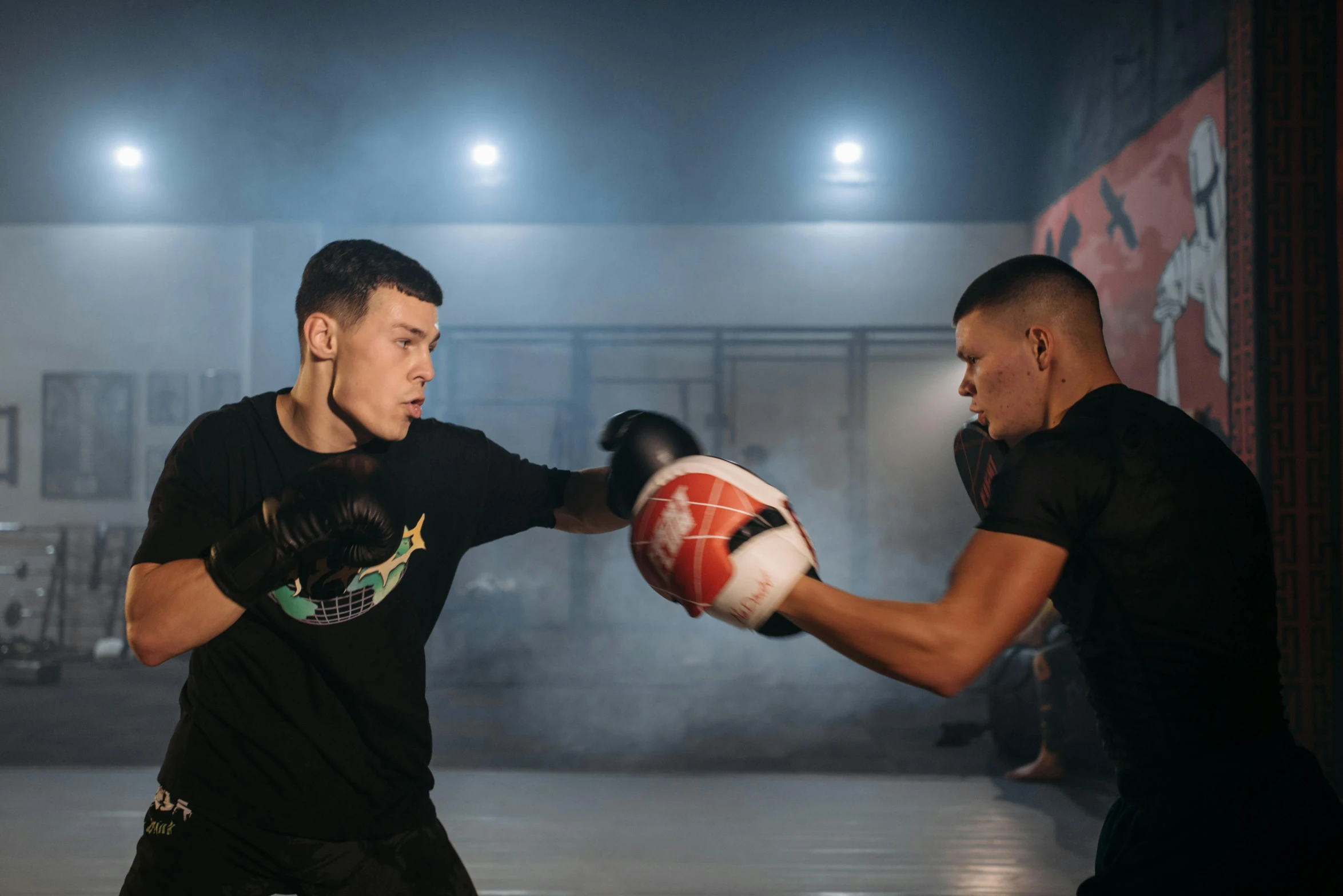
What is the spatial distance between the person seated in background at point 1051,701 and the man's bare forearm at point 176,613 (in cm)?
318

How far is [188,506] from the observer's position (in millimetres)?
1295

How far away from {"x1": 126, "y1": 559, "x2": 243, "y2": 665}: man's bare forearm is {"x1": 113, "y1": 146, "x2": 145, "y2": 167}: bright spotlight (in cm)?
676

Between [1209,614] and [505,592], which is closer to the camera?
[1209,614]

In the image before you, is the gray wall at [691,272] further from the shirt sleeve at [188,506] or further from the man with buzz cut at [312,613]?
the shirt sleeve at [188,506]

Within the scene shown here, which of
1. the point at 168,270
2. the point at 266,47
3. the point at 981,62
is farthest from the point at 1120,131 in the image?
the point at 168,270

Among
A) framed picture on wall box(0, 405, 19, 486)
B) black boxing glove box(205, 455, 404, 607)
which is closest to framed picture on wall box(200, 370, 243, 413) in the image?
framed picture on wall box(0, 405, 19, 486)

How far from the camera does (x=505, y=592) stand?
6.23 metres

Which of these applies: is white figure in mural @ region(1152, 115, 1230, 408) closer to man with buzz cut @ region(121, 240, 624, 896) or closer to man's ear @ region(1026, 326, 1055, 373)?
man's ear @ region(1026, 326, 1055, 373)

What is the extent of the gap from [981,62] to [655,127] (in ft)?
7.37

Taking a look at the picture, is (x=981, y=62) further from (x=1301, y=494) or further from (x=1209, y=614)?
(x=1209, y=614)

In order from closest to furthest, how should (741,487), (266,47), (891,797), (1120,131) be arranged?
(741,487) < (891,797) < (1120,131) < (266,47)

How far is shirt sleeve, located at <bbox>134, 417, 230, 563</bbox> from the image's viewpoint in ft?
4.08

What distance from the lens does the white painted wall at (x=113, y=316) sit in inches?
267

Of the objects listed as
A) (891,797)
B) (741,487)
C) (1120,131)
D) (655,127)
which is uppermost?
(655,127)
